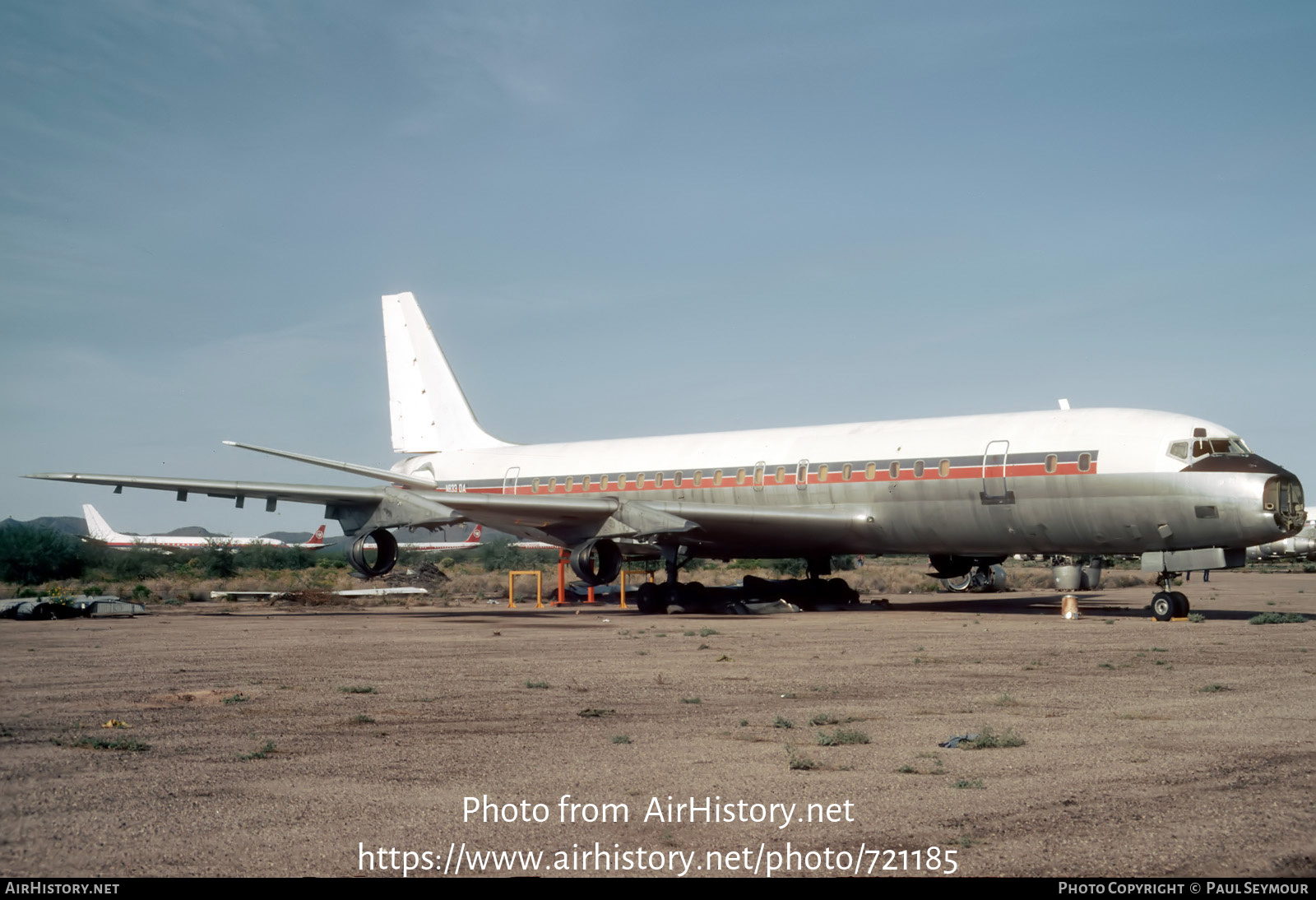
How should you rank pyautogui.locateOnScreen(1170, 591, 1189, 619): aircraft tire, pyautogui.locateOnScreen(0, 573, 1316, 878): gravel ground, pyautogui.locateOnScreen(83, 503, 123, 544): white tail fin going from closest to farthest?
pyautogui.locateOnScreen(0, 573, 1316, 878): gravel ground < pyautogui.locateOnScreen(1170, 591, 1189, 619): aircraft tire < pyautogui.locateOnScreen(83, 503, 123, 544): white tail fin

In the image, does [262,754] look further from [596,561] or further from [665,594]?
[665,594]

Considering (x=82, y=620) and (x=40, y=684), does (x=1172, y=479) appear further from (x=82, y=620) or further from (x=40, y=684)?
(x=82, y=620)

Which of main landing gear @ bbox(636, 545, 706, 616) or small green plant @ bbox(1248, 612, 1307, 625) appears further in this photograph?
main landing gear @ bbox(636, 545, 706, 616)

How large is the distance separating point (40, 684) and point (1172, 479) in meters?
18.4

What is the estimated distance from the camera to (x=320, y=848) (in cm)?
498

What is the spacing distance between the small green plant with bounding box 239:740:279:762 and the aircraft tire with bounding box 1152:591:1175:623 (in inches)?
707

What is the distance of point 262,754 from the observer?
7336 millimetres

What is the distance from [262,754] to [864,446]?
1895 centimetres

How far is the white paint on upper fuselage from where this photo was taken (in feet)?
67.8

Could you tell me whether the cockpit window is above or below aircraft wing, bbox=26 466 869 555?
above

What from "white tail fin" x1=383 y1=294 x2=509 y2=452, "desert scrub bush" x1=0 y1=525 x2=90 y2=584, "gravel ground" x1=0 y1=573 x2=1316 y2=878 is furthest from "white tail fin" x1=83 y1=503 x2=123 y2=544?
"gravel ground" x1=0 y1=573 x2=1316 y2=878

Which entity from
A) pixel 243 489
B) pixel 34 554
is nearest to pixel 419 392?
pixel 243 489

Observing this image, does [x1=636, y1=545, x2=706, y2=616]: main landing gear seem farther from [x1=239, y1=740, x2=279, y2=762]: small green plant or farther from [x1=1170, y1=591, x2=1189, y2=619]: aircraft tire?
[x1=239, y1=740, x2=279, y2=762]: small green plant

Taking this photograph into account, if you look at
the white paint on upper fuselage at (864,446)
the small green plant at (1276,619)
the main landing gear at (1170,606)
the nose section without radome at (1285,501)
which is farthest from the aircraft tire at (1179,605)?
the white paint on upper fuselage at (864,446)
